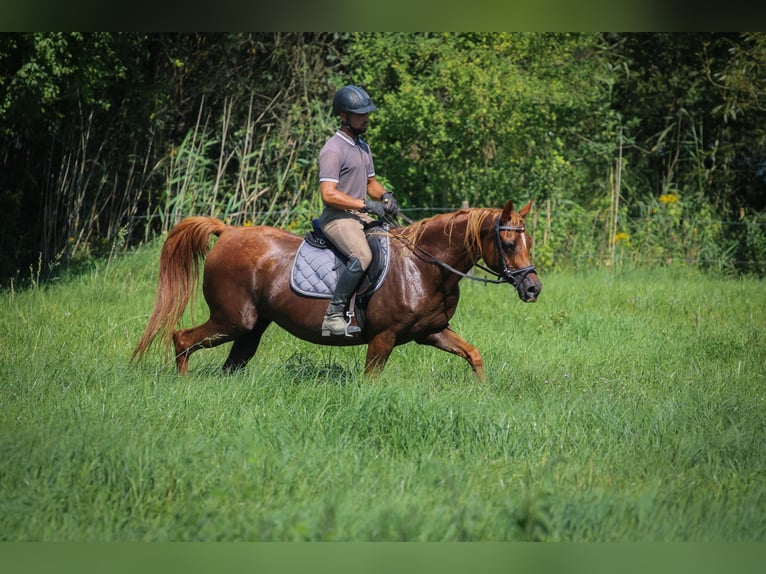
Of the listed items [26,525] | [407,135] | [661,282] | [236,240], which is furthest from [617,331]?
[26,525]

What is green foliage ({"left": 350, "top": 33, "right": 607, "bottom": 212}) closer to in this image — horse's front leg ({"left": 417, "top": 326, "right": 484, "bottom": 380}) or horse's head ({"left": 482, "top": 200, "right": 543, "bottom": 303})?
horse's front leg ({"left": 417, "top": 326, "right": 484, "bottom": 380})

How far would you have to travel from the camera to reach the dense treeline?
13.0m

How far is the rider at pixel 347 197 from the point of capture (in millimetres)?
6758

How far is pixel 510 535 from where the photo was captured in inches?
172

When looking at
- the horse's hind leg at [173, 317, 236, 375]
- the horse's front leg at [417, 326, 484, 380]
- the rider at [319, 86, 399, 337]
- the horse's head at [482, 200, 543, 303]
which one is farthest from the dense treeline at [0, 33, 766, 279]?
the horse's head at [482, 200, 543, 303]

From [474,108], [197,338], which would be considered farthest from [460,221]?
[474,108]

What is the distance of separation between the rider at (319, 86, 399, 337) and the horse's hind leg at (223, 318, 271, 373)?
825 mm

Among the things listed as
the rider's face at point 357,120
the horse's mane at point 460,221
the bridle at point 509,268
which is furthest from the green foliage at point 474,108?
the bridle at point 509,268

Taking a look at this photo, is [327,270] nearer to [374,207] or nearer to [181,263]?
[374,207]

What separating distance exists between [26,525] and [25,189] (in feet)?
39.5

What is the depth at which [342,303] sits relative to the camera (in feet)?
22.7

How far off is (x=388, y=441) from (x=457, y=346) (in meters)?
1.79

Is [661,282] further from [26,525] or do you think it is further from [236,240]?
[26,525]
